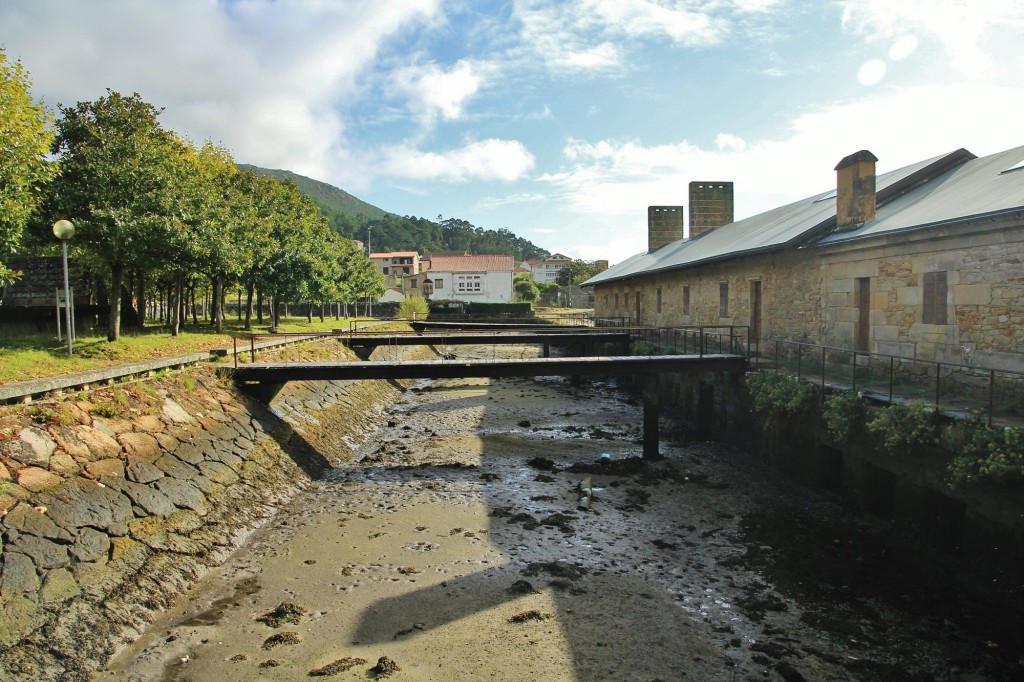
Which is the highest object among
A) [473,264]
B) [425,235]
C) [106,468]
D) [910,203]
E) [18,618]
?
[425,235]

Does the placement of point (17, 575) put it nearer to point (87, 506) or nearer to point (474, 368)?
Result: point (87, 506)

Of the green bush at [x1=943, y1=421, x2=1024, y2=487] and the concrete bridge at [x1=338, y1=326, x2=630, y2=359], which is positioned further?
the concrete bridge at [x1=338, y1=326, x2=630, y2=359]

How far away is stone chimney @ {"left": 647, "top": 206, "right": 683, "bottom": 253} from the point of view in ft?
120

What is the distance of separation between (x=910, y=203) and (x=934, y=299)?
344cm

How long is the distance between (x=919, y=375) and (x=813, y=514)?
399 cm

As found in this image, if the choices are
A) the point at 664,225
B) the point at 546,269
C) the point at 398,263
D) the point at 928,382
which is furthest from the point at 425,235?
the point at 928,382

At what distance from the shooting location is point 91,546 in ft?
23.0

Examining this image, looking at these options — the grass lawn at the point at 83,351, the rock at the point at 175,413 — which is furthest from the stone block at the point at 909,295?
the grass lawn at the point at 83,351

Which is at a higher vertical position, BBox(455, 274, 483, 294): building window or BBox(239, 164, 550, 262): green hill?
BBox(239, 164, 550, 262): green hill

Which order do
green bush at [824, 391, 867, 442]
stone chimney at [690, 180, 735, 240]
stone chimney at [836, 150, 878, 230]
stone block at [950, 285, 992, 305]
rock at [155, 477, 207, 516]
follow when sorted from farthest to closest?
1. stone chimney at [690, 180, 735, 240]
2. stone chimney at [836, 150, 878, 230]
3. stone block at [950, 285, 992, 305]
4. green bush at [824, 391, 867, 442]
5. rock at [155, 477, 207, 516]

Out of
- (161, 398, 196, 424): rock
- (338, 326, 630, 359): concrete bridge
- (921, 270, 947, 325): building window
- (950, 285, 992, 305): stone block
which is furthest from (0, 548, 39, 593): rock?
(921, 270, 947, 325): building window

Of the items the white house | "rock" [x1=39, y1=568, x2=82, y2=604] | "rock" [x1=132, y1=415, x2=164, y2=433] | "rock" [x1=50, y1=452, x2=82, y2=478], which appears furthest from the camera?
the white house

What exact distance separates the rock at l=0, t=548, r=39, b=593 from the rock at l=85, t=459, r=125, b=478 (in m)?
1.96

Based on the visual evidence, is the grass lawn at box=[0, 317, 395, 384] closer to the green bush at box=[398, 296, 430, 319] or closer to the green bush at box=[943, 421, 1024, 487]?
the green bush at box=[943, 421, 1024, 487]
